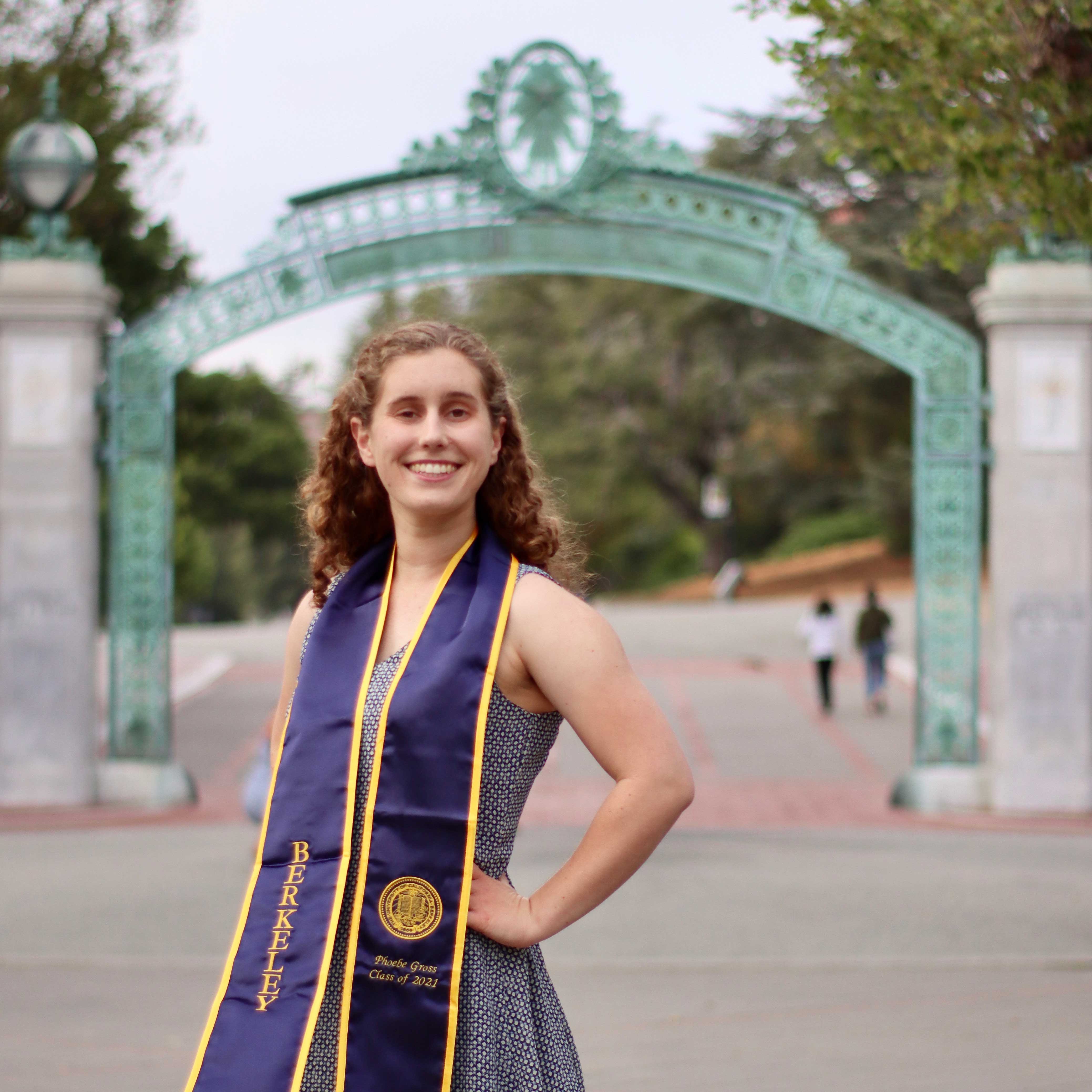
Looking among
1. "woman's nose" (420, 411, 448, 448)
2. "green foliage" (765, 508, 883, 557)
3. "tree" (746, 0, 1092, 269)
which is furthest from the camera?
"green foliage" (765, 508, 883, 557)

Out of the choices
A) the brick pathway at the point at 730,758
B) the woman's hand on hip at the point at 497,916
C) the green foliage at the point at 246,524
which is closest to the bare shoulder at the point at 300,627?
the woman's hand on hip at the point at 497,916

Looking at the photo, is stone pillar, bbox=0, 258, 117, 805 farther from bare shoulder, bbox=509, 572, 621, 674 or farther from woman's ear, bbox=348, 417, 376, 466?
bare shoulder, bbox=509, 572, 621, 674

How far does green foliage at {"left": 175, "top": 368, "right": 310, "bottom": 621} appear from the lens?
113 feet

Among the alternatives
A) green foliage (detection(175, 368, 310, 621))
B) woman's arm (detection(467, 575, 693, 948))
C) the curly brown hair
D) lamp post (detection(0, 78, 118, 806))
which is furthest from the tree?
green foliage (detection(175, 368, 310, 621))

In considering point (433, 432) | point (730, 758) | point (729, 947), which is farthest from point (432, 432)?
point (730, 758)

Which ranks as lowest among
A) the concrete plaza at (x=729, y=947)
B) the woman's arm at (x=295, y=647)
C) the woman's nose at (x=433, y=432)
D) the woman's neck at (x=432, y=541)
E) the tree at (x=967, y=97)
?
the concrete plaza at (x=729, y=947)

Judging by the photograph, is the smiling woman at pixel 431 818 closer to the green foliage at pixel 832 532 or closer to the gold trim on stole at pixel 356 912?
the gold trim on stole at pixel 356 912

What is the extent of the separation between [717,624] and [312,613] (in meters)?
27.1

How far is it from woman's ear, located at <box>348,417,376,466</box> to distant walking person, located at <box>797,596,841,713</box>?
16.1 m

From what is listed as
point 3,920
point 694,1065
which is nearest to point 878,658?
point 3,920

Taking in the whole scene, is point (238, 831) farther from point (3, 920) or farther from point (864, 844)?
point (864, 844)

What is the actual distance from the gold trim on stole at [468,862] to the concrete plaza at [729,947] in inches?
117

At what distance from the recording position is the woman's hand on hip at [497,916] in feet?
7.52

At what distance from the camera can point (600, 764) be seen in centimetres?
229
